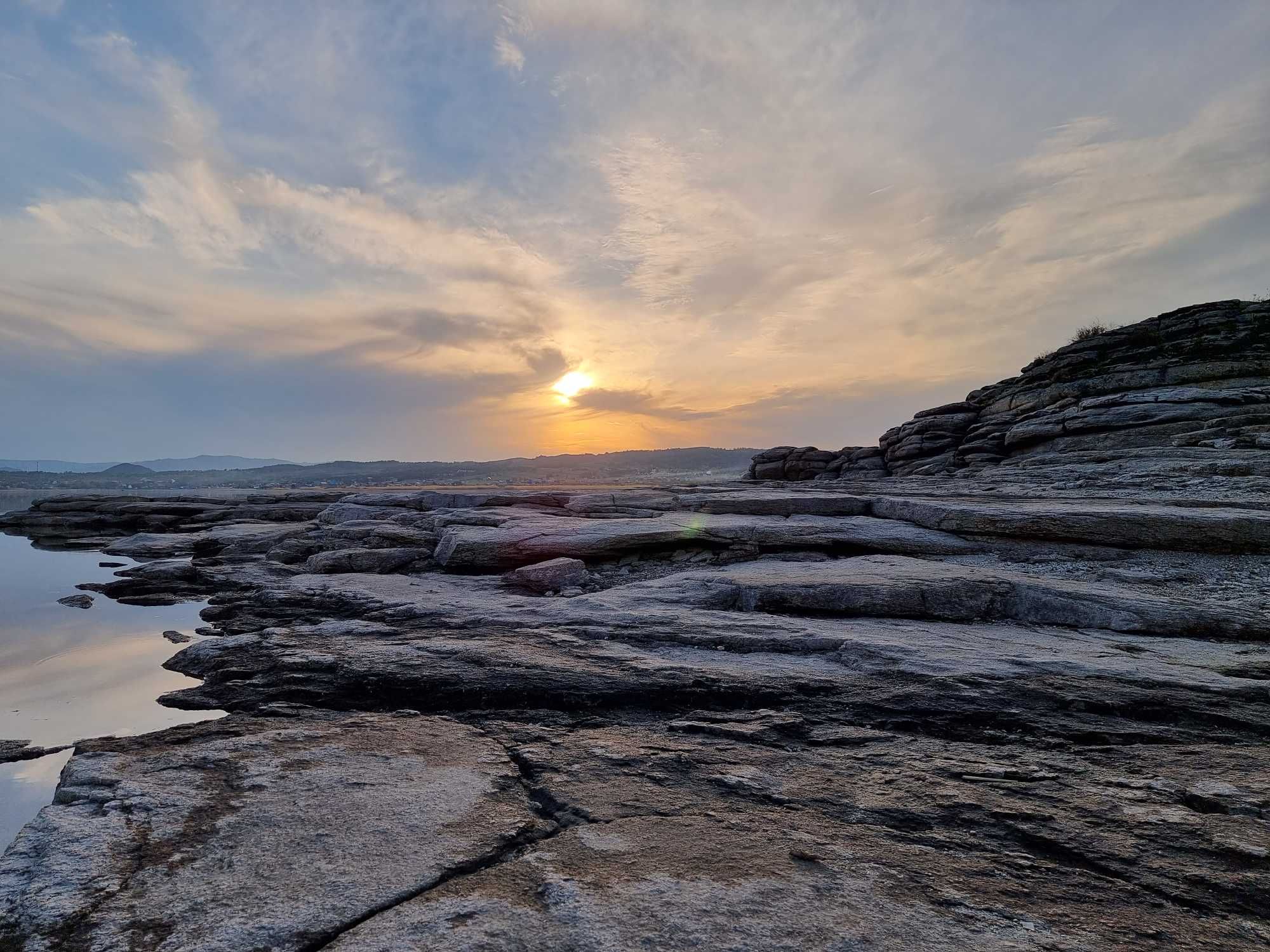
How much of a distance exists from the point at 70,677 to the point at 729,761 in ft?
33.7

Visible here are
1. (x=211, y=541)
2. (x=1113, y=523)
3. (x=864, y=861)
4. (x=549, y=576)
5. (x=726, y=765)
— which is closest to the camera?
(x=864, y=861)

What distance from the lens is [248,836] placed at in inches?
127

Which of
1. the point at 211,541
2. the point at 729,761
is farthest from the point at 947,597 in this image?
the point at 211,541

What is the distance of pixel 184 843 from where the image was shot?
3172 mm

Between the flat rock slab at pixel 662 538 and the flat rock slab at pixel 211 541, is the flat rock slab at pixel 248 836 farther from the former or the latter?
the flat rock slab at pixel 211 541

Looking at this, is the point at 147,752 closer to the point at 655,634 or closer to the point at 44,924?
the point at 44,924

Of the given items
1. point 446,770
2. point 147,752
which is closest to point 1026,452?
point 446,770

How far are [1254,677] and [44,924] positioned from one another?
8332mm

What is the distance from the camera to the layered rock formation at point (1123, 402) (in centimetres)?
1844

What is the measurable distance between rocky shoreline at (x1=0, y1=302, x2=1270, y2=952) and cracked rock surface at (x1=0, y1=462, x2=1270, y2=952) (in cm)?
2

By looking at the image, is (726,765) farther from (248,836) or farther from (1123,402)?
(1123,402)

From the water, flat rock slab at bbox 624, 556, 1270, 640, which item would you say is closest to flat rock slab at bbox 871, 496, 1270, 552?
flat rock slab at bbox 624, 556, 1270, 640

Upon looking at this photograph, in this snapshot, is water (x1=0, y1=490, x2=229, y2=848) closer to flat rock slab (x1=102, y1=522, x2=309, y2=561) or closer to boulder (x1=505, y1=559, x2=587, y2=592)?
flat rock slab (x1=102, y1=522, x2=309, y2=561)

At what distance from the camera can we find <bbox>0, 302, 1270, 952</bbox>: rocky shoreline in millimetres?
2625
